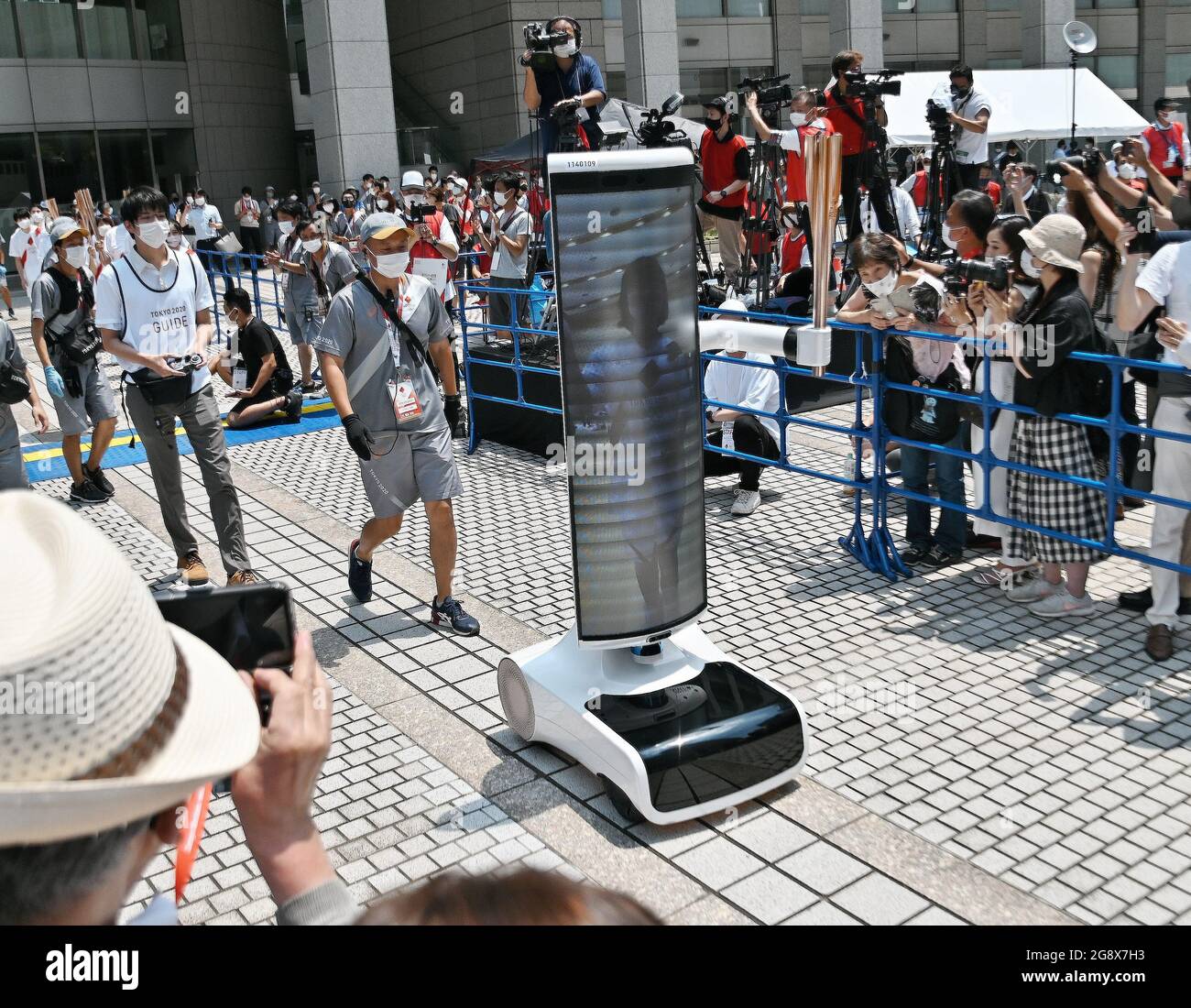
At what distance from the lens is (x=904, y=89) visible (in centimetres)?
2341

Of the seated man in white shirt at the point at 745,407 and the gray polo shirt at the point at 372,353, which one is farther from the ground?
the gray polo shirt at the point at 372,353

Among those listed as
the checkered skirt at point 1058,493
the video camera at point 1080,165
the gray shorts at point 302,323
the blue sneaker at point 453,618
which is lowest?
the blue sneaker at point 453,618

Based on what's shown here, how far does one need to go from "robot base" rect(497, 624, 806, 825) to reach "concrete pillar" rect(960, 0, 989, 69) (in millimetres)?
44050

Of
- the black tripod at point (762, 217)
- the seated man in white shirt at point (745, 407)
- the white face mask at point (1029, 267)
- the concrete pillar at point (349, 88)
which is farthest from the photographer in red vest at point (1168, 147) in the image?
the concrete pillar at point (349, 88)

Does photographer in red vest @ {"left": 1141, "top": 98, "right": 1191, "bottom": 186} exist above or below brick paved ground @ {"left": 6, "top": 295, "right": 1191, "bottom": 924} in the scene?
above

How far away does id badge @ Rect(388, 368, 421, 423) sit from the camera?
6.23 meters

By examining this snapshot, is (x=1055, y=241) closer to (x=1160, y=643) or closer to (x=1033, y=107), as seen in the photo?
(x=1160, y=643)

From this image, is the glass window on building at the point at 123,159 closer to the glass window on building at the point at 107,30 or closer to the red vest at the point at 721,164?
the glass window on building at the point at 107,30

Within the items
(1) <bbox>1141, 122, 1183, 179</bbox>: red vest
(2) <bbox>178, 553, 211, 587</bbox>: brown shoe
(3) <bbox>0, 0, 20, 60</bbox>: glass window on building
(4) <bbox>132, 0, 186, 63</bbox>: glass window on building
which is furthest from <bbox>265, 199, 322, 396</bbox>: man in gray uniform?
(4) <bbox>132, 0, 186, 63</bbox>: glass window on building

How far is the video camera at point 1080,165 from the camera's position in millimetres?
7340

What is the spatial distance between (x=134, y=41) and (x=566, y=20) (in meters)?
31.3

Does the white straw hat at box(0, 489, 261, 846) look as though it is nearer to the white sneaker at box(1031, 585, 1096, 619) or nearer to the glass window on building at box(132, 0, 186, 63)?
the white sneaker at box(1031, 585, 1096, 619)

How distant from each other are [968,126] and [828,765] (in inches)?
417

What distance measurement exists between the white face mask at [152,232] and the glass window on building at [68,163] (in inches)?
1177
